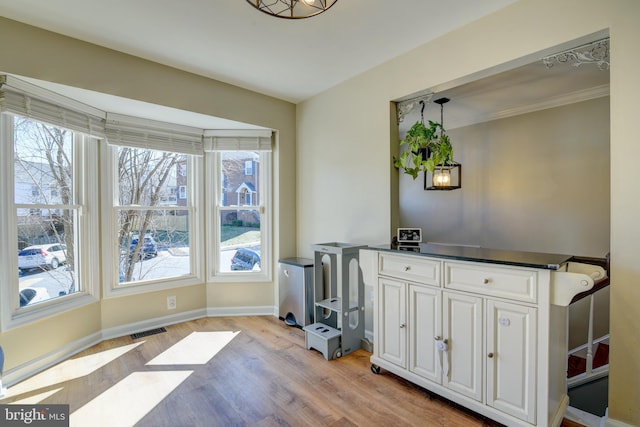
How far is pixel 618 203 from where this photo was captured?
65.9 inches

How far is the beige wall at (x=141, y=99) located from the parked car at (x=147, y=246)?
1.41ft

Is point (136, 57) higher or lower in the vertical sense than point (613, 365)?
higher

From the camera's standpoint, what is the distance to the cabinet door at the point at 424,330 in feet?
6.70

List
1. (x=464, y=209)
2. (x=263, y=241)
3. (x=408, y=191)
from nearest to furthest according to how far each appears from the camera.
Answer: (x=263, y=241), (x=464, y=209), (x=408, y=191)

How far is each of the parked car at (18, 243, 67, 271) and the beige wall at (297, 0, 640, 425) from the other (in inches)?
91.6

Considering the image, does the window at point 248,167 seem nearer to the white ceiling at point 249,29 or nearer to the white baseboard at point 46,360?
the white ceiling at point 249,29

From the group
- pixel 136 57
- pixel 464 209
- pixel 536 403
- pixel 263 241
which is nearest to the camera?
pixel 536 403

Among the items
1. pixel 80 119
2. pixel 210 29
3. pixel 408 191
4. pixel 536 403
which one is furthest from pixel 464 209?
pixel 80 119

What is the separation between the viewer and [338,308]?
280cm

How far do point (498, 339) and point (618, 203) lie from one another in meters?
0.98

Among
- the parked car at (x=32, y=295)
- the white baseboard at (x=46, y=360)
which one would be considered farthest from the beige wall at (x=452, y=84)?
the parked car at (x=32, y=295)

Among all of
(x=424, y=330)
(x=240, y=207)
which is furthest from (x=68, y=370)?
(x=424, y=330)

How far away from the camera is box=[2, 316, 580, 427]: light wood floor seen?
1.92 metres

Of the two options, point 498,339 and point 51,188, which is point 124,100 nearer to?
point 51,188
